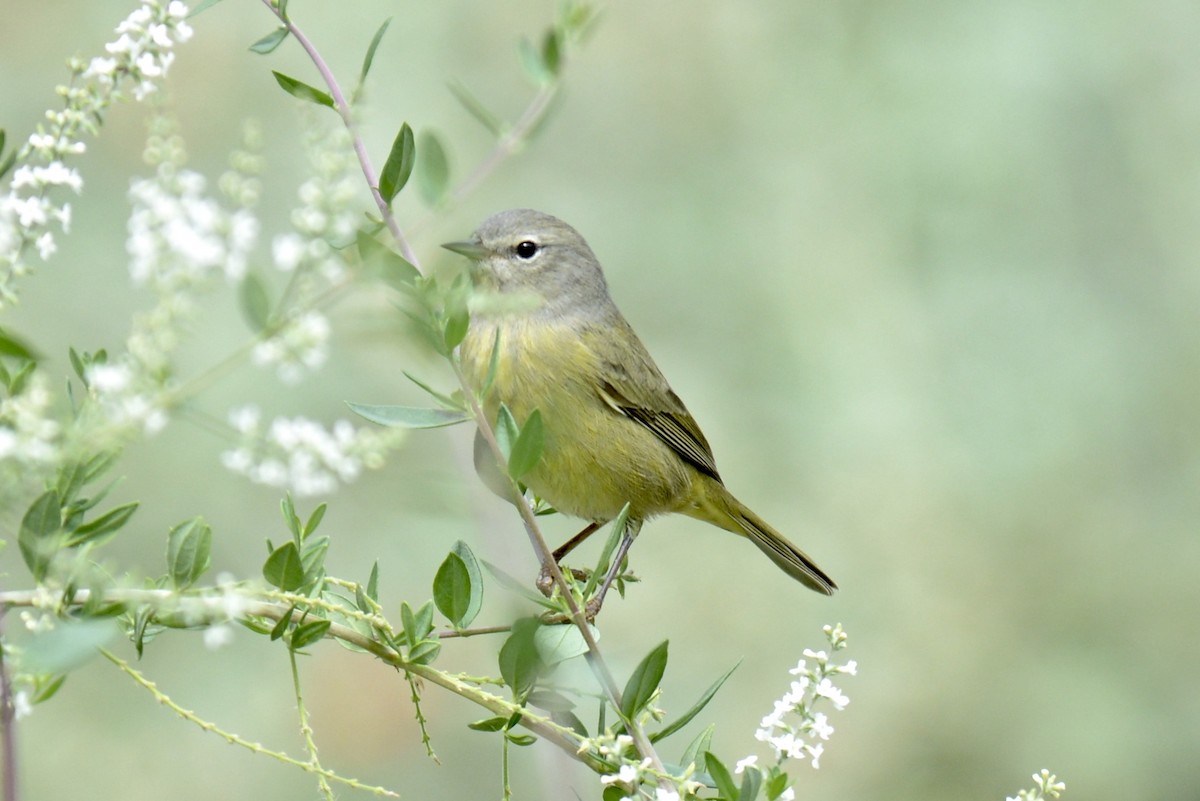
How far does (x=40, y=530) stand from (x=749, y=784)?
717mm

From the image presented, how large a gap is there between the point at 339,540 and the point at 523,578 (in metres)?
2.99

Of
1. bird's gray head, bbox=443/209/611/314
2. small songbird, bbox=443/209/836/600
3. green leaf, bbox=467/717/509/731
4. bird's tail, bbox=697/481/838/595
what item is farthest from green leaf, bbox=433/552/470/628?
bird's tail, bbox=697/481/838/595

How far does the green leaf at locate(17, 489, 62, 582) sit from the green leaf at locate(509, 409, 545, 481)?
43 cm

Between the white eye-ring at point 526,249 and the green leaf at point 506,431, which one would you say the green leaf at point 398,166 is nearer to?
the green leaf at point 506,431

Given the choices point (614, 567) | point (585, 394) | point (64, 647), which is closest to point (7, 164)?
point (64, 647)

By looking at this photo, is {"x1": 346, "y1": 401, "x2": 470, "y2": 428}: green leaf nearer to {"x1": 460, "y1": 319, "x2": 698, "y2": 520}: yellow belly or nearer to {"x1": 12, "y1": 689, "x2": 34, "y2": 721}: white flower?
{"x1": 12, "y1": 689, "x2": 34, "y2": 721}: white flower

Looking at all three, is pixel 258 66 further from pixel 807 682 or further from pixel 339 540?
pixel 807 682

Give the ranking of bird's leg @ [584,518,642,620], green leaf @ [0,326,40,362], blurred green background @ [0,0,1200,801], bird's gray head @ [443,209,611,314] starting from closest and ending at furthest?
green leaf @ [0,326,40,362], bird's leg @ [584,518,642,620], bird's gray head @ [443,209,611,314], blurred green background @ [0,0,1200,801]

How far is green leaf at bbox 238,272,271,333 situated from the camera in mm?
955

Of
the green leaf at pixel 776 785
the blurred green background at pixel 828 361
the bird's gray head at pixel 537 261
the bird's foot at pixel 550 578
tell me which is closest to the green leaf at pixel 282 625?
the green leaf at pixel 776 785

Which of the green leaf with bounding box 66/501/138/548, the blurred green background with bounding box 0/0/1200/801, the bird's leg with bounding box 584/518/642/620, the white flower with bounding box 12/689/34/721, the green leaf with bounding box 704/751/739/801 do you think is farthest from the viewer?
the blurred green background with bounding box 0/0/1200/801

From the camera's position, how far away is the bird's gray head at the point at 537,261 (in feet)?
10.8

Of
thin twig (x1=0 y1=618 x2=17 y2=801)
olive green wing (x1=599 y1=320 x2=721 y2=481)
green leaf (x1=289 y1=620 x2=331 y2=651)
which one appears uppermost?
olive green wing (x1=599 y1=320 x2=721 y2=481)

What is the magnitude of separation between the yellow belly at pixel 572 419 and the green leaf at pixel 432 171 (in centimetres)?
153
